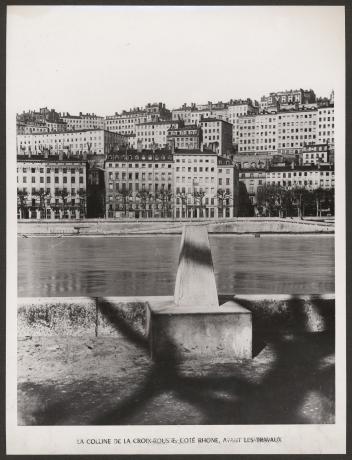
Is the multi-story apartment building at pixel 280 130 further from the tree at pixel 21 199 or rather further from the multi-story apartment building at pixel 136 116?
the tree at pixel 21 199

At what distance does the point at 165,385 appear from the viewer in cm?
419

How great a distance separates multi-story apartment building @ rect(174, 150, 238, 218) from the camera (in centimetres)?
1006

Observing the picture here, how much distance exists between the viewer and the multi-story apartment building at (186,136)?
910cm

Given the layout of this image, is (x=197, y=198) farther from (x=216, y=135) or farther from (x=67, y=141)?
(x=67, y=141)

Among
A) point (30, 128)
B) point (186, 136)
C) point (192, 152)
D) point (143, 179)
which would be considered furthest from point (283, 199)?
point (30, 128)

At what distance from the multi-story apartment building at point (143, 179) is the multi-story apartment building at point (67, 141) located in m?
0.55

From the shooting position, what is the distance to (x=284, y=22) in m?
5.30

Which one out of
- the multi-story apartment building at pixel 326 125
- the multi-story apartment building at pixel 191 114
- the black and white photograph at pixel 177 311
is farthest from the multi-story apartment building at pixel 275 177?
the black and white photograph at pixel 177 311

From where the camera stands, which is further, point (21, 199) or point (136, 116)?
point (136, 116)

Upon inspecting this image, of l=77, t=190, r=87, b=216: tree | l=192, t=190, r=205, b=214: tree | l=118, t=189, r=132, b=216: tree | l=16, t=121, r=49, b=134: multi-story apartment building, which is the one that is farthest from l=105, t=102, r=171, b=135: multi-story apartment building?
l=77, t=190, r=87, b=216: tree

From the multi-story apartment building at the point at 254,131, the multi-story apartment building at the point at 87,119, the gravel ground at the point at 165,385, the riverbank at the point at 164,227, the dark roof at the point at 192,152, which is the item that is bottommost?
the gravel ground at the point at 165,385

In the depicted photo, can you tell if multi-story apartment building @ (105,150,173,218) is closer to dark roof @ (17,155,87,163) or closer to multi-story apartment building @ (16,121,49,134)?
dark roof @ (17,155,87,163)

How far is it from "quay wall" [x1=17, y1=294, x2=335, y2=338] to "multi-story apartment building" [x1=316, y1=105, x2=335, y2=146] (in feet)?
5.96

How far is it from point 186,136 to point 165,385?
6.48m
